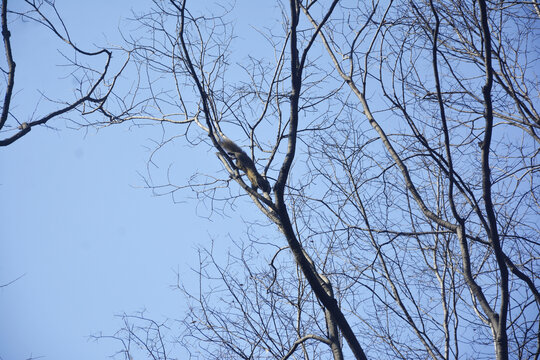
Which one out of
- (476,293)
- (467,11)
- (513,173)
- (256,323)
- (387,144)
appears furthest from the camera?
(256,323)

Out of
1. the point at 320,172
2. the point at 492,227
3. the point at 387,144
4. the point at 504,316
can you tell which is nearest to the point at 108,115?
the point at 320,172

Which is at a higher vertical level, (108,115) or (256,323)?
(108,115)

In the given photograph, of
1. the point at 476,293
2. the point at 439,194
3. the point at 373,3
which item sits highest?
the point at 373,3

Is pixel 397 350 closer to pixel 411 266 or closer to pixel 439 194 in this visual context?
pixel 411 266

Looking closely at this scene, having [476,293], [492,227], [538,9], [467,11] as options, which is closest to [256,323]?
[476,293]

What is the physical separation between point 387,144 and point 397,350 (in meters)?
1.78

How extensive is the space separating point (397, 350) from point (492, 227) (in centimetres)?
173

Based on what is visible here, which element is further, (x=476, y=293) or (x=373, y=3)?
(x=373, y=3)

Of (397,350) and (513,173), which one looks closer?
(513,173)

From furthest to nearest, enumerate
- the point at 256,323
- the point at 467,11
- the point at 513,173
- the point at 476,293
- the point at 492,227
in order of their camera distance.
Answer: the point at 256,323
the point at 467,11
the point at 513,173
the point at 476,293
the point at 492,227

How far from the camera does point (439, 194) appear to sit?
4172 millimetres

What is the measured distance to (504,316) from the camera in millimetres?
2439

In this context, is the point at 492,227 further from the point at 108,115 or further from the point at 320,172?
the point at 108,115

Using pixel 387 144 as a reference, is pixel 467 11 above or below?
above
